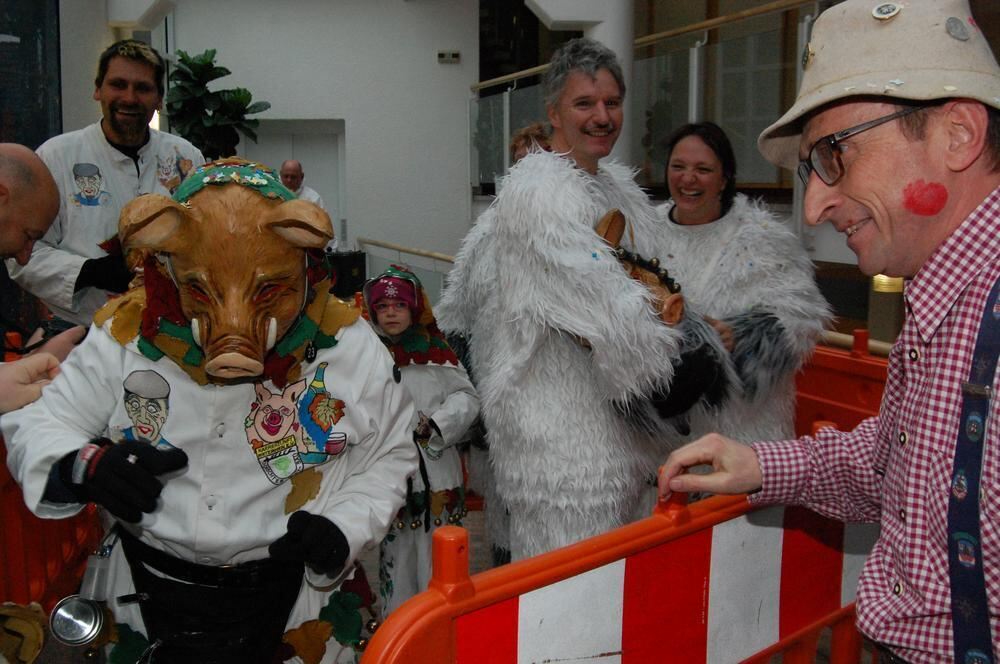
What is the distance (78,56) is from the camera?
16.8ft

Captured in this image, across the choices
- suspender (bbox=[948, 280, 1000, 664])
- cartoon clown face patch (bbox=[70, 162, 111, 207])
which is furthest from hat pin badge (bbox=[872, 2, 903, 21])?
cartoon clown face patch (bbox=[70, 162, 111, 207])

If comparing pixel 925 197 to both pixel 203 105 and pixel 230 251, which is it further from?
pixel 203 105

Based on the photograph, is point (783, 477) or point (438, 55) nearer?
point (783, 477)

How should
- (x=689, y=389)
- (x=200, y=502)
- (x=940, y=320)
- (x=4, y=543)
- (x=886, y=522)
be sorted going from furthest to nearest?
(x=4, y=543) < (x=689, y=389) < (x=200, y=502) < (x=886, y=522) < (x=940, y=320)

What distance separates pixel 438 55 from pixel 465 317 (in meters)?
9.21

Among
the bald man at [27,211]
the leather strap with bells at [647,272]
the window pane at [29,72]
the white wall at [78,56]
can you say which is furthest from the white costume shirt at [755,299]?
the white wall at [78,56]

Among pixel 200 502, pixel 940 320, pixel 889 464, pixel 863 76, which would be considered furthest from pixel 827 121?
pixel 200 502

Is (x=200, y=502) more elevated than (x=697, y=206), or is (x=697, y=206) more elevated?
(x=697, y=206)

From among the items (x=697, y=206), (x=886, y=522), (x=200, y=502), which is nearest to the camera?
(x=886, y=522)

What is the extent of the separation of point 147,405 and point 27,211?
578 mm

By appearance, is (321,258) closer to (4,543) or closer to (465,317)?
(465,317)

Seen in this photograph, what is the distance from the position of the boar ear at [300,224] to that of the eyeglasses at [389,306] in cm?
119

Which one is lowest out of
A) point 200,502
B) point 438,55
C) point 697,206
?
point 200,502

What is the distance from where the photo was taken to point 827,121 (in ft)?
4.00
